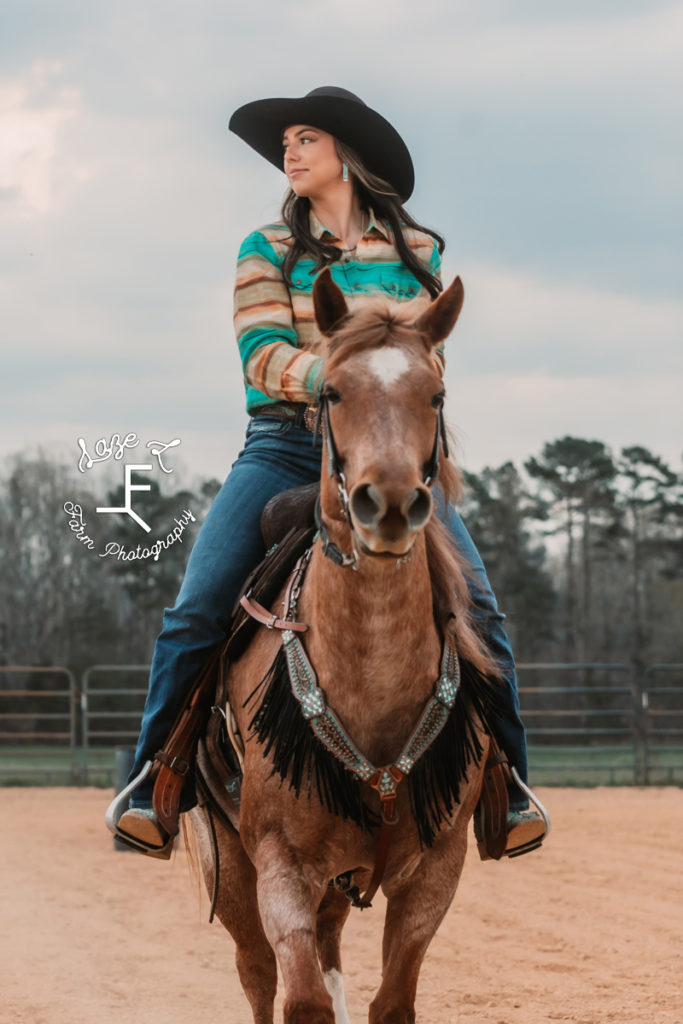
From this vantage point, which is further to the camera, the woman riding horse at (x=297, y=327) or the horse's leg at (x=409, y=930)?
the woman riding horse at (x=297, y=327)

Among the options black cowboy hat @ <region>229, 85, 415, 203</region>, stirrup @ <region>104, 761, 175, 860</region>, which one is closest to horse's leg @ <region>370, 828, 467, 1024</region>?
stirrup @ <region>104, 761, 175, 860</region>

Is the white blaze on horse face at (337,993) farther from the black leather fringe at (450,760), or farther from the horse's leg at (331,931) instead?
the black leather fringe at (450,760)

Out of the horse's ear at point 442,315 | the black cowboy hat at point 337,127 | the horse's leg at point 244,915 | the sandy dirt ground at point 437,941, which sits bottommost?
the sandy dirt ground at point 437,941

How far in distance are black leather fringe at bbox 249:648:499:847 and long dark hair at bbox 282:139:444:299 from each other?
1298 millimetres

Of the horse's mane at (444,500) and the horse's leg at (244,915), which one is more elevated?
the horse's mane at (444,500)

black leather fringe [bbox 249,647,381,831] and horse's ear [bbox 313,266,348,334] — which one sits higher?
horse's ear [bbox 313,266,348,334]

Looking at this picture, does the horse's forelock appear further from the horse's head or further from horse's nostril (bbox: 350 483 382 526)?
horse's nostril (bbox: 350 483 382 526)

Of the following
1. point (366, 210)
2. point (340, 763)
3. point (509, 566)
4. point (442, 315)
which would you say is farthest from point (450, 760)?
point (509, 566)

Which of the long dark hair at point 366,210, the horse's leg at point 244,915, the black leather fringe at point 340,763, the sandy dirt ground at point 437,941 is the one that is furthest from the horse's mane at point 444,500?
the sandy dirt ground at point 437,941

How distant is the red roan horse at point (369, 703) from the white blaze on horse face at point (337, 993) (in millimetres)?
1229

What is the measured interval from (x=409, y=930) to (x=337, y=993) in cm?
145

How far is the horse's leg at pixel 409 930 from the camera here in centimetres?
316

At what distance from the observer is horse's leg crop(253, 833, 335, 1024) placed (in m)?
2.90

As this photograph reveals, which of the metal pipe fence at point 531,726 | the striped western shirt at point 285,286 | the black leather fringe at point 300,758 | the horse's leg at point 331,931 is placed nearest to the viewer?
the black leather fringe at point 300,758
